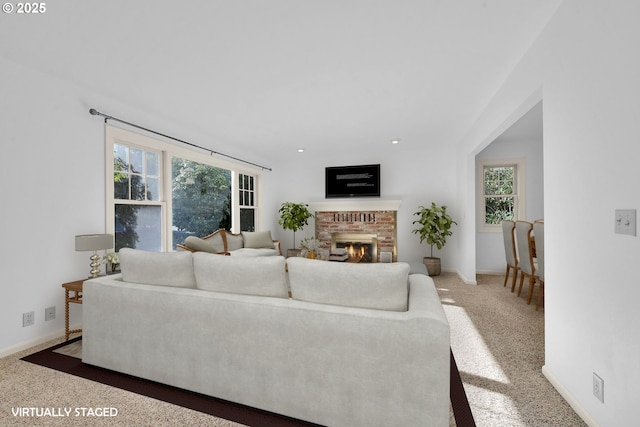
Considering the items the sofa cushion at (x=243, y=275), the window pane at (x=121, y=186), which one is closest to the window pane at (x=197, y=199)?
the window pane at (x=121, y=186)

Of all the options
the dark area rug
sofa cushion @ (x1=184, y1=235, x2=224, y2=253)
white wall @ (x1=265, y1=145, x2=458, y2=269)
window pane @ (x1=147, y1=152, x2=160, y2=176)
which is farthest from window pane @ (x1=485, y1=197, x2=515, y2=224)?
window pane @ (x1=147, y1=152, x2=160, y2=176)

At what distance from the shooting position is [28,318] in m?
2.61

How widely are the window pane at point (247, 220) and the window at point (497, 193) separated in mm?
4723

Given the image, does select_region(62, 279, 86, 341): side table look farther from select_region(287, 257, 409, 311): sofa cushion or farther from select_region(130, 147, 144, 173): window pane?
select_region(287, 257, 409, 311): sofa cushion

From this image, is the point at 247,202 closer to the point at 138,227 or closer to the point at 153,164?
the point at 153,164

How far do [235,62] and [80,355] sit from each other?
2.87 metres

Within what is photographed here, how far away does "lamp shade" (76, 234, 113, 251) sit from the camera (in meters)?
2.71

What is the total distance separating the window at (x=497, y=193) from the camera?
5.36 meters

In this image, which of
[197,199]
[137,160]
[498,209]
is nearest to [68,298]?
[137,160]

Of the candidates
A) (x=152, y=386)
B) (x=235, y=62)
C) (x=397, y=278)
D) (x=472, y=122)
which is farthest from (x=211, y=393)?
(x=472, y=122)

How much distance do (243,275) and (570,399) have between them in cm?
217

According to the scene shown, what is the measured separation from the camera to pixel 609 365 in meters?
1.42

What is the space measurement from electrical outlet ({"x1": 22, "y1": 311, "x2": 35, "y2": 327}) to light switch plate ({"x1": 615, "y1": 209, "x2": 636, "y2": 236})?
437 cm

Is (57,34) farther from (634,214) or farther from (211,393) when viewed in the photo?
(634,214)
